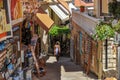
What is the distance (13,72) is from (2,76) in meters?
2.45

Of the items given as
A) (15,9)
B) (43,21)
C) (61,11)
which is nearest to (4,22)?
(15,9)

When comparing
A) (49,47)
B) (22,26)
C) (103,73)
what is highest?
(22,26)

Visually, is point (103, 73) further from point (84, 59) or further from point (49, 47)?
point (49, 47)

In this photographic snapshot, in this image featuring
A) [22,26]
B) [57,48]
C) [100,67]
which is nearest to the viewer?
[100,67]

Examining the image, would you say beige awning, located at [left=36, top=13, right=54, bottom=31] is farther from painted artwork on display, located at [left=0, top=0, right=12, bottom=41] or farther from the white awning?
the white awning

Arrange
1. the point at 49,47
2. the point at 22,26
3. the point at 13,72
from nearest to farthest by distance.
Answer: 1. the point at 13,72
2. the point at 22,26
3. the point at 49,47

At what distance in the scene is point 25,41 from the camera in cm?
1955

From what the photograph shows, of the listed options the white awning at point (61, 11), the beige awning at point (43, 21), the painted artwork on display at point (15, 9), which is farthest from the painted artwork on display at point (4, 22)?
the white awning at point (61, 11)

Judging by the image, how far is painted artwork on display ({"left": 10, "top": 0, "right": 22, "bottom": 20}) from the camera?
15.3 metres

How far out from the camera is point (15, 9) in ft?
51.9

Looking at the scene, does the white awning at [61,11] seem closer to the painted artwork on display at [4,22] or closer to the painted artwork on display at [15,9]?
the painted artwork on display at [15,9]

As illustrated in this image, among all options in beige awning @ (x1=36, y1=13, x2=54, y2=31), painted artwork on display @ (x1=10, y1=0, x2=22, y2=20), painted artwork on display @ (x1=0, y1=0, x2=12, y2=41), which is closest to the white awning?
beige awning @ (x1=36, y1=13, x2=54, y2=31)

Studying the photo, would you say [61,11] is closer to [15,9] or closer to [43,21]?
[43,21]

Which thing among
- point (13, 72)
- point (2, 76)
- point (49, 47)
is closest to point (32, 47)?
point (13, 72)
